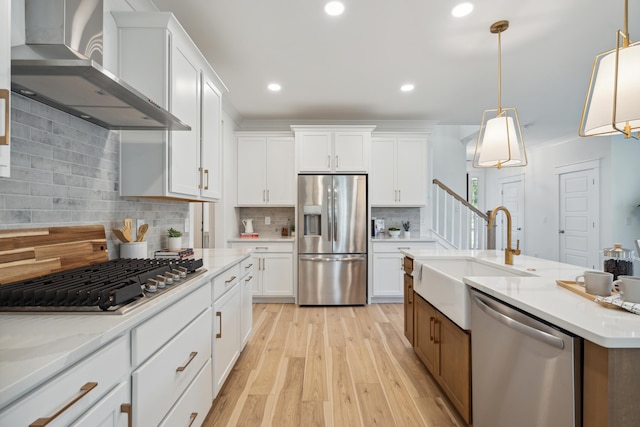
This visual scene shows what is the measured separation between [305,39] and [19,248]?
2372mm

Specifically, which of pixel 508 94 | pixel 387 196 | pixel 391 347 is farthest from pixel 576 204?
pixel 391 347

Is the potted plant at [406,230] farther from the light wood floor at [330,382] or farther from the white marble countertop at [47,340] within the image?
the white marble countertop at [47,340]

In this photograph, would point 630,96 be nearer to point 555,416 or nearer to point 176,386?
point 555,416

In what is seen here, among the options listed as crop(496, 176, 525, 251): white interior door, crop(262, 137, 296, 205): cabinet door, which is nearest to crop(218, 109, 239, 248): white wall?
crop(262, 137, 296, 205): cabinet door

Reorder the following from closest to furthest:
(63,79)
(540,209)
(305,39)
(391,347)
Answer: (63,79) < (305,39) < (391,347) < (540,209)

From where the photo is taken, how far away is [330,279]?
4145 mm

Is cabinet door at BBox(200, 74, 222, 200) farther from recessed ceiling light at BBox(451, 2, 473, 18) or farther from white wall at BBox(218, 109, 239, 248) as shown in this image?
recessed ceiling light at BBox(451, 2, 473, 18)

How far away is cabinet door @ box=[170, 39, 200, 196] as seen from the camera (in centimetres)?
194

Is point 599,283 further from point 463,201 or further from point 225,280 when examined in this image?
point 463,201

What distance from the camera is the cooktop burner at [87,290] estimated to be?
102 cm

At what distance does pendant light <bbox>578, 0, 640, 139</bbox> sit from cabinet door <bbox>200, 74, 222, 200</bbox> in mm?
2318

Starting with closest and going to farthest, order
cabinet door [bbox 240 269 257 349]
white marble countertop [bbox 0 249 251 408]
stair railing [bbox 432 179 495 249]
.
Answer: white marble countertop [bbox 0 249 251 408]
cabinet door [bbox 240 269 257 349]
stair railing [bbox 432 179 495 249]

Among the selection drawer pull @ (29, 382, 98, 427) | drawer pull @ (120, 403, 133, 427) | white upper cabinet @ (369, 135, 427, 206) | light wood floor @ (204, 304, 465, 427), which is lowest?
light wood floor @ (204, 304, 465, 427)

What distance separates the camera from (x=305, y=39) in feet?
8.57
